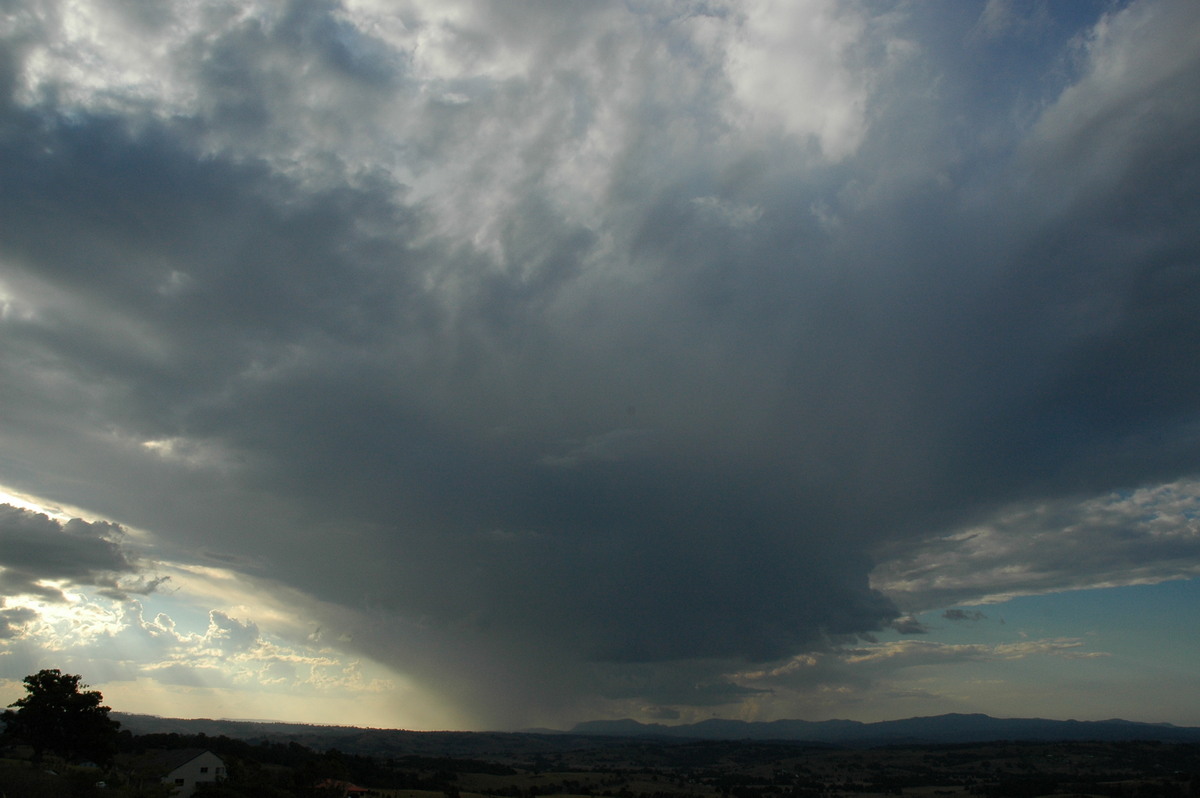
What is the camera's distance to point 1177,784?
134125 millimetres

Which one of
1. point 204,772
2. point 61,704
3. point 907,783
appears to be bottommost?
point 907,783

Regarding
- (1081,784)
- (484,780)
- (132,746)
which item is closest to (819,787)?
(1081,784)

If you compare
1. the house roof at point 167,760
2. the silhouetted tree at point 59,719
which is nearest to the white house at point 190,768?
the house roof at point 167,760

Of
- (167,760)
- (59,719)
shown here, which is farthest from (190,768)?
(59,719)

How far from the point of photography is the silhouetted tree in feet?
285

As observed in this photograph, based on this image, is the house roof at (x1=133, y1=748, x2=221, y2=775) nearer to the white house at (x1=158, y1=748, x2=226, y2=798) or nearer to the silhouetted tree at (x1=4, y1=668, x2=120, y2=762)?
the white house at (x1=158, y1=748, x2=226, y2=798)

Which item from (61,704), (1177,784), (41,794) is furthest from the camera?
(1177,784)

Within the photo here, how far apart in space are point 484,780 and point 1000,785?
126 meters

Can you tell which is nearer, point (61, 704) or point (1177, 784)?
point (61, 704)

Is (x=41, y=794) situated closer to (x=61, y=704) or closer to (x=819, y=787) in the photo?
(x=61, y=704)

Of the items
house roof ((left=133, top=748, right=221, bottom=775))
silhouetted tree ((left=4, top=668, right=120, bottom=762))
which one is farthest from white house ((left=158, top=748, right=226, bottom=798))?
silhouetted tree ((left=4, top=668, right=120, bottom=762))

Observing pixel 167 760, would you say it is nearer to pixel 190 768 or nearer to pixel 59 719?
pixel 190 768

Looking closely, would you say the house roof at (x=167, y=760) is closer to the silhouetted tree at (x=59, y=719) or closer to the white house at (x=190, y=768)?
the white house at (x=190, y=768)

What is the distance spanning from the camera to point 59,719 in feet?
289
